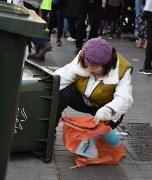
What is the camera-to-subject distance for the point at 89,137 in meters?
4.04

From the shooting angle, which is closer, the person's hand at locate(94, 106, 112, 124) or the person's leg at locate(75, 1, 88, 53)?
the person's hand at locate(94, 106, 112, 124)

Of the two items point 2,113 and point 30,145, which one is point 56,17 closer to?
point 30,145

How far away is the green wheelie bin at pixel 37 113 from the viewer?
4.04 m

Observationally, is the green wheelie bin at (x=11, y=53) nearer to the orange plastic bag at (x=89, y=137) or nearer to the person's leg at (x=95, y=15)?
the orange plastic bag at (x=89, y=137)

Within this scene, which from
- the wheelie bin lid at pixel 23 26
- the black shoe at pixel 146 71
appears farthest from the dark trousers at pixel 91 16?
the wheelie bin lid at pixel 23 26

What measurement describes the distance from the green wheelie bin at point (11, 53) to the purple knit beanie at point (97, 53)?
4.93 ft

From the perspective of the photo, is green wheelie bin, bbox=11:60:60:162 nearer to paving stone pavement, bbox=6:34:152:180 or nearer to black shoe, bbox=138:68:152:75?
paving stone pavement, bbox=6:34:152:180

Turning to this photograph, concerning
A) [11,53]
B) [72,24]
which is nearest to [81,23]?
[72,24]

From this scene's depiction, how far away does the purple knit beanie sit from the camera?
4.12m

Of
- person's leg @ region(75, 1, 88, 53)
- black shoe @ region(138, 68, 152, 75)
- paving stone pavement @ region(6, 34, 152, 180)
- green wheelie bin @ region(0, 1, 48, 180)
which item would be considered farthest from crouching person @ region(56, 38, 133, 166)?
person's leg @ region(75, 1, 88, 53)

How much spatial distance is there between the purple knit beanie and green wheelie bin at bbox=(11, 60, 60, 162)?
1.01 ft

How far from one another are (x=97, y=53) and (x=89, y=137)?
2.08 ft

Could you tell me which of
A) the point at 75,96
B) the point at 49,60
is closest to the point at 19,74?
the point at 75,96

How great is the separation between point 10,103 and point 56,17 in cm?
835
